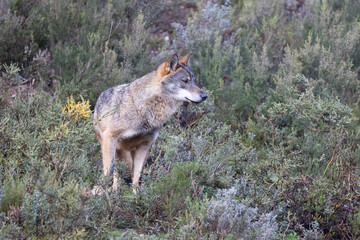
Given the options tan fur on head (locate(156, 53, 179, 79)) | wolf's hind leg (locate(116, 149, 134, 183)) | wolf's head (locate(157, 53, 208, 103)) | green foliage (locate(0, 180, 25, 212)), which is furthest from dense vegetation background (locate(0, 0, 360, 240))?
tan fur on head (locate(156, 53, 179, 79))

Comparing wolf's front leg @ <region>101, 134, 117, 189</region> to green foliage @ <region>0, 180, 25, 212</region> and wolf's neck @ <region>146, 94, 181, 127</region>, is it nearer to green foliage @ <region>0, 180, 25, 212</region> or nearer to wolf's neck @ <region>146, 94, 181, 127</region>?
wolf's neck @ <region>146, 94, 181, 127</region>

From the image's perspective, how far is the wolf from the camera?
5352 millimetres

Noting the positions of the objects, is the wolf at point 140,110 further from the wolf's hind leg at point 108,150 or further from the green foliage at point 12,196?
the green foliage at point 12,196

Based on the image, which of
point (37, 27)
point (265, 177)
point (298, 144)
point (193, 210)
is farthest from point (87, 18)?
point (193, 210)

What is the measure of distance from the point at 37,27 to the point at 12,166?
471cm

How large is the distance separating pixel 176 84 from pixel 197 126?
1.53 metres

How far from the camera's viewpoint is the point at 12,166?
4590 millimetres

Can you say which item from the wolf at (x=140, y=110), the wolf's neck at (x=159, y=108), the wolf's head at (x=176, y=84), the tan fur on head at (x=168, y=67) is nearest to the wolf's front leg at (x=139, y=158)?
the wolf at (x=140, y=110)

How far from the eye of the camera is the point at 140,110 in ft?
17.9

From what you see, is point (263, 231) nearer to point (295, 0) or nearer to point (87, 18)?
point (87, 18)

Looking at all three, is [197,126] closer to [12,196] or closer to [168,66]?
[168,66]

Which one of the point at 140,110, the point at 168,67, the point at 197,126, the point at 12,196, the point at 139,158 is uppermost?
the point at 168,67

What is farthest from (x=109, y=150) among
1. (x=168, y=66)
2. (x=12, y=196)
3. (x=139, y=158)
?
(x=12, y=196)

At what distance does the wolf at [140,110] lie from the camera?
535cm
